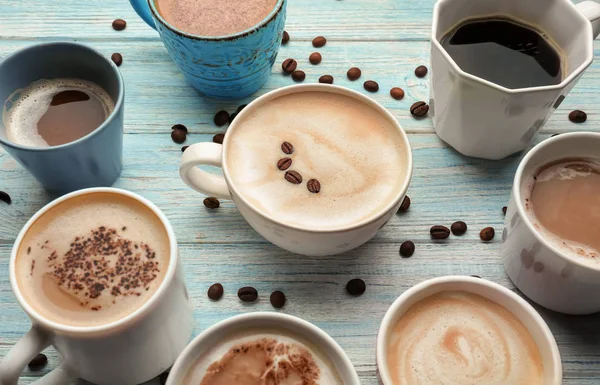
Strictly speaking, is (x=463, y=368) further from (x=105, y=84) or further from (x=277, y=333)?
(x=105, y=84)

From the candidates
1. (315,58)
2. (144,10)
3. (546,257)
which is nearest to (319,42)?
(315,58)

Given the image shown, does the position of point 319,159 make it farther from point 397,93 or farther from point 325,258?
point 397,93

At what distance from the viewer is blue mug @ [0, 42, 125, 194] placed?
1390 millimetres

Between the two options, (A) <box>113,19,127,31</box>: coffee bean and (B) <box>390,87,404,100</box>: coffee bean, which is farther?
(A) <box>113,19,127,31</box>: coffee bean

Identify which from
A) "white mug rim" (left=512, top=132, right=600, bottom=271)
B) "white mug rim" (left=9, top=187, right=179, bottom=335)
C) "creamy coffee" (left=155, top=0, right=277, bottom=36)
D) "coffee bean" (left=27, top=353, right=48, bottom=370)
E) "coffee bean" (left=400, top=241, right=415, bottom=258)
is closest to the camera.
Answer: "white mug rim" (left=9, top=187, right=179, bottom=335)

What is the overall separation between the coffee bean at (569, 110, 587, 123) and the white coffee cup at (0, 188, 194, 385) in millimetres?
981

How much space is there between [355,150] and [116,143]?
50cm

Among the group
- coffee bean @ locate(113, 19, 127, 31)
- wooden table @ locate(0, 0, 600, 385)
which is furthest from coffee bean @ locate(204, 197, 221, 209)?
coffee bean @ locate(113, 19, 127, 31)

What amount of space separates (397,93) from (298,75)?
24 centimetres

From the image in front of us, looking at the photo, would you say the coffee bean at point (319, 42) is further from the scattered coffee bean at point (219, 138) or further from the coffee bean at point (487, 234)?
the coffee bean at point (487, 234)

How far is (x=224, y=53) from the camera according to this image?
153 centimetres

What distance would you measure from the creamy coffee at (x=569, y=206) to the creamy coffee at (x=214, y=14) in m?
0.70

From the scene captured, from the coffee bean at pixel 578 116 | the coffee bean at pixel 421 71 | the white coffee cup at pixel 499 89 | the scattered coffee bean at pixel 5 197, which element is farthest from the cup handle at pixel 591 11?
the scattered coffee bean at pixel 5 197

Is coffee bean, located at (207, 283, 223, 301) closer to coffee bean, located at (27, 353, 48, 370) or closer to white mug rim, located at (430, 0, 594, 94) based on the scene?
coffee bean, located at (27, 353, 48, 370)
